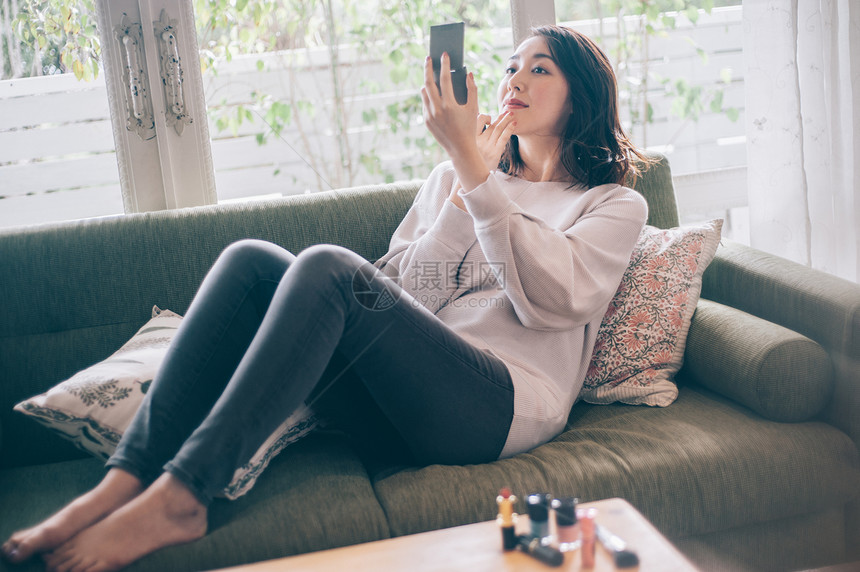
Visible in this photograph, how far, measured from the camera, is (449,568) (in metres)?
0.89

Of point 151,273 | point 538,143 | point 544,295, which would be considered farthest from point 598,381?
point 151,273

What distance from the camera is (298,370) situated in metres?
1.15

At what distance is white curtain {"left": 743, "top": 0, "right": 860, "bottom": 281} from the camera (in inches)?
85.0

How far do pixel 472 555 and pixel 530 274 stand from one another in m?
0.57

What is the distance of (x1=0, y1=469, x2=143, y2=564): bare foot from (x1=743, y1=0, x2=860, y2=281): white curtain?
196 centimetres

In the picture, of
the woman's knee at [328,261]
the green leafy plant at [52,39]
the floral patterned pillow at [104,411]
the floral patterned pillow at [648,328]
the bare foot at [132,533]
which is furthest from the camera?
the green leafy plant at [52,39]

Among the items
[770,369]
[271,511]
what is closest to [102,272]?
[271,511]

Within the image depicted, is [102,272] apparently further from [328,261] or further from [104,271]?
[328,261]

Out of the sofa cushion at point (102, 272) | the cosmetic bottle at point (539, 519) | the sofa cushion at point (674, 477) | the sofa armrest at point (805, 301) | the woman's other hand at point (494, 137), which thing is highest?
the woman's other hand at point (494, 137)

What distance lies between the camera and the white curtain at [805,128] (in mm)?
2160

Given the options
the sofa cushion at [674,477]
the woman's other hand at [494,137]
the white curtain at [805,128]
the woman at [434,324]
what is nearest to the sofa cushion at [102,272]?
the woman at [434,324]

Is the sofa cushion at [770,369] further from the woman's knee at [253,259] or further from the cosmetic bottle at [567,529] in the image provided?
the woman's knee at [253,259]

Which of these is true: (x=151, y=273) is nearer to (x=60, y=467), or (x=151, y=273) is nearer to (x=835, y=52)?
(x=60, y=467)

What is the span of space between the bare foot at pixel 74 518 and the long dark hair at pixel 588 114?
1129 millimetres
